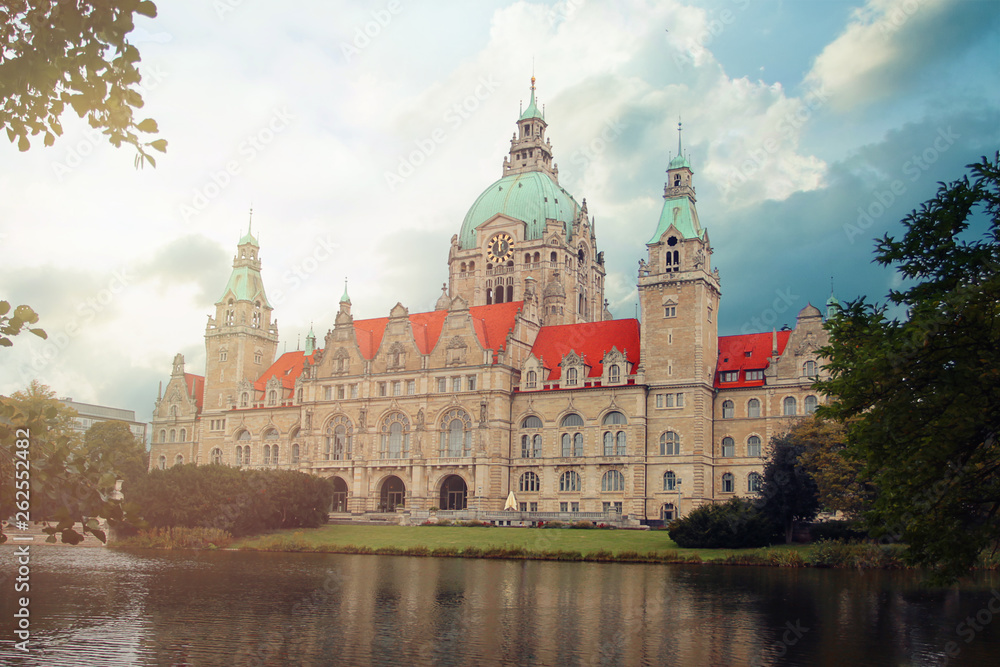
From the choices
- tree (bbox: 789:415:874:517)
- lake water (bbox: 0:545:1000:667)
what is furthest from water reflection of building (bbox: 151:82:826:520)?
lake water (bbox: 0:545:1000:667)

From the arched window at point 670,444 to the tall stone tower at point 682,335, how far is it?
0.09m

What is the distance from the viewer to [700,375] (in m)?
78.4

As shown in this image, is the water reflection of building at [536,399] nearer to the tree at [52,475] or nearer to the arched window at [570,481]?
the arched window at [570,481]

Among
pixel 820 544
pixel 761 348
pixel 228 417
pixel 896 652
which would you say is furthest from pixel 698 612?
pixel 228 417

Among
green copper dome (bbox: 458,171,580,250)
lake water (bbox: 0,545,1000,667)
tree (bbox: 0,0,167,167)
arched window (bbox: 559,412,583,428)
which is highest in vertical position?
green copper dome (bbox: 458,171,580,250)

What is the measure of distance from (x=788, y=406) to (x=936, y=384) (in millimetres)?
56874

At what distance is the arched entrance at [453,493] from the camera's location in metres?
85.8

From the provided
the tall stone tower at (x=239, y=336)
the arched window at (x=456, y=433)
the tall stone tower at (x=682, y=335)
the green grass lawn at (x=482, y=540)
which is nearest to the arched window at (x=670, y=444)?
the tall stone tower at (x=682, y=335)

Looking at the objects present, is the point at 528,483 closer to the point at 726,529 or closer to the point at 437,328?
the point at 437,328

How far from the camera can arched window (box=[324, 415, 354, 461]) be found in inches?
3627

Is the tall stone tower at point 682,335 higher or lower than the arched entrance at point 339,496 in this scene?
higher

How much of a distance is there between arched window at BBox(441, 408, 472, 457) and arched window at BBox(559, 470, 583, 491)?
9194mm

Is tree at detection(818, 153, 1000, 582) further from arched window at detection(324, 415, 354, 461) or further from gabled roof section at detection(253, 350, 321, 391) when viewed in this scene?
gabled roof section at detection(253, 350, 321, 391)

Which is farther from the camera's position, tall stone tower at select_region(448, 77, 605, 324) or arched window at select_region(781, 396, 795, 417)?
tall stone tower at select_region(448, 77, 605, 324)
